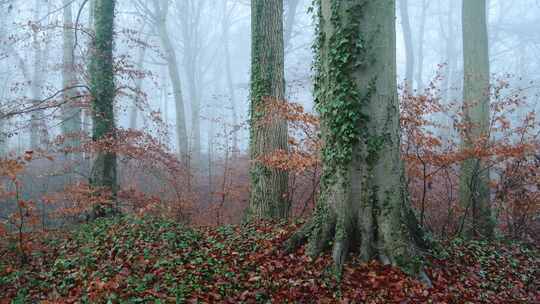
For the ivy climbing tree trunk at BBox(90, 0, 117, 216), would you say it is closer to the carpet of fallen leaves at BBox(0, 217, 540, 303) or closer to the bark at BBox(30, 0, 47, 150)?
the bark at BBox(30, 0, 47, 150)

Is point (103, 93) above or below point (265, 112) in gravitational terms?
above

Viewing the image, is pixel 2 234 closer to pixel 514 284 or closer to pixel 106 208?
pixel 106 208

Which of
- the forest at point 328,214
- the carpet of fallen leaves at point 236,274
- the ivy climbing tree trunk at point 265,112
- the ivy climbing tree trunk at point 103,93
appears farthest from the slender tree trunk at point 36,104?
the ivy climbing tree trunk at point 265,112

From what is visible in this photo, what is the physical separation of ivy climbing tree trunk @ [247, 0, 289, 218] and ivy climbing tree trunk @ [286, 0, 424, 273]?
2.78 metres

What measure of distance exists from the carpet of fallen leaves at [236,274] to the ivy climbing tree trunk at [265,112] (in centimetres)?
134

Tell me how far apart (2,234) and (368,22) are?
5961 mm

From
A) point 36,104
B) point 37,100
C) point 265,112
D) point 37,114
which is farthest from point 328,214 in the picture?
point 37,114

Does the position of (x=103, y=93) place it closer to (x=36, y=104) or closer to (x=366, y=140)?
(x=36, y=104)

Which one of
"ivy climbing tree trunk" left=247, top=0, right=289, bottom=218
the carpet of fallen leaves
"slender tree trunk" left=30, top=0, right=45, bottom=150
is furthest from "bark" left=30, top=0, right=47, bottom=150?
"ivy climbing tree trunk" left=247, top=0, right=289, bottom=218

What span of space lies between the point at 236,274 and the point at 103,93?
647cm

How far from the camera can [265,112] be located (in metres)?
7.62

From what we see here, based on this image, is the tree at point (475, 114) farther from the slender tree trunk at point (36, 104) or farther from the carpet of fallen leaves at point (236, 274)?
the slender tree trunk at point (36, 104)

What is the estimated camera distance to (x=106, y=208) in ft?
29.1

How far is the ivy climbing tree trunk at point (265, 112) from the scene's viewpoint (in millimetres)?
7703
